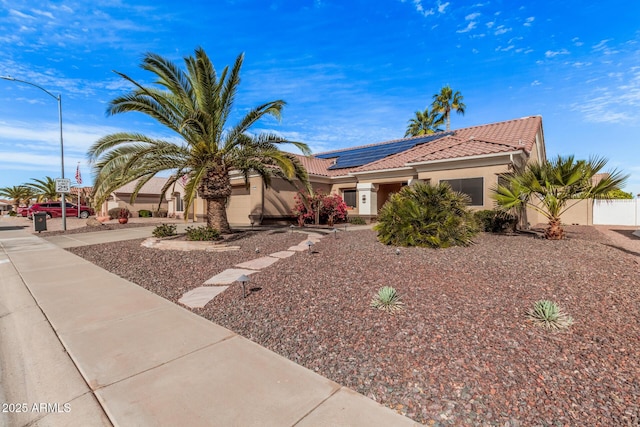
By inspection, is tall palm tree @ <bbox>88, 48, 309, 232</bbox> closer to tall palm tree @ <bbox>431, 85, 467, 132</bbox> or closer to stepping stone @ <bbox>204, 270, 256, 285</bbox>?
stepping stone @ <bbox>204, 270, 256, 285</bbox>

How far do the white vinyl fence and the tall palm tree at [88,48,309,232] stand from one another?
2101cm

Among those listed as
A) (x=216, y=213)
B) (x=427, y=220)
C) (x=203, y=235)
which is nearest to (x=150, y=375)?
(x=203, y=235)

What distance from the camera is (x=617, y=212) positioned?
19.0m

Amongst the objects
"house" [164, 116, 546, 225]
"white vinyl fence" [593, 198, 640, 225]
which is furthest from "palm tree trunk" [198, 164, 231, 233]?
Result: "white vinyl fence" [593, 198, 640, 225]

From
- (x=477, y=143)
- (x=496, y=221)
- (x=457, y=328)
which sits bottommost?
(x=457, y=328)

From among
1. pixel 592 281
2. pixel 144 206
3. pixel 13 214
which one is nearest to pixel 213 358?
pixel 592 281

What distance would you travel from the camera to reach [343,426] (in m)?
2.22

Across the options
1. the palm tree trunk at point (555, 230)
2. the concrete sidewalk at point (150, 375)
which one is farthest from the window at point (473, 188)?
the concrete sidewalk at point (150, 375)

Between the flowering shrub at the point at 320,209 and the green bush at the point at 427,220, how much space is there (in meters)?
7.23

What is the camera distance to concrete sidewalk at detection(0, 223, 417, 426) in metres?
2.35

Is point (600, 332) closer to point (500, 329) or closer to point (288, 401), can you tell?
point (500, 329)

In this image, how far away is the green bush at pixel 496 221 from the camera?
12.1 metres

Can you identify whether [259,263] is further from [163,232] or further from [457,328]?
[163,232]

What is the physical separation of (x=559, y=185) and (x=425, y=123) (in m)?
25.0
